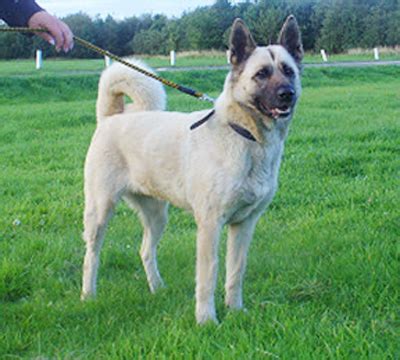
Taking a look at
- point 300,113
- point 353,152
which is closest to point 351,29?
point 300,113

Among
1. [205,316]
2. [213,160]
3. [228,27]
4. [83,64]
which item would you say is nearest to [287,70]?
[213,160]

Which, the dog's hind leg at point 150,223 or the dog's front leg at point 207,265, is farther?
the dog's hind leg at point 150,223

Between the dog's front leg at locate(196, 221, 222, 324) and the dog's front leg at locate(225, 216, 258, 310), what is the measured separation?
10.3 inches

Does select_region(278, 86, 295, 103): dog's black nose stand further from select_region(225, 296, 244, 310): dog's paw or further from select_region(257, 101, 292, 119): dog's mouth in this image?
select_region(225, 296, 244, 310): dog's paw

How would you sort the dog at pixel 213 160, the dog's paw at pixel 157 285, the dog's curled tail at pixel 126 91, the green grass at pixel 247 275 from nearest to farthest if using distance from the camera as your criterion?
the green grass at pixel 247 275
the dog at pixel 213 160
the dog's paw at pixel 157 285
the dog's curled tail at pixel 126 91

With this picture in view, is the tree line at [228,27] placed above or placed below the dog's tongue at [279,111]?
above

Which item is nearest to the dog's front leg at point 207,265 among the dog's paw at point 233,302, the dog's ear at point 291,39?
the dog's paw at point 233,302

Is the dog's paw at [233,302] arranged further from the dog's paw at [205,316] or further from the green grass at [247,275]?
the dog's paw at [205,316]

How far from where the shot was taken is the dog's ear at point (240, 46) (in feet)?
12.7

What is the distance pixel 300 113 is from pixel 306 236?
27.6ft

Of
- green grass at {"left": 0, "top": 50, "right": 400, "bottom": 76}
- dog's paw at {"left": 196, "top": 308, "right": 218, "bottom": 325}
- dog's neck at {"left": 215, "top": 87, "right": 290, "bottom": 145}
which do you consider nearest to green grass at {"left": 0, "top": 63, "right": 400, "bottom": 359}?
dog's paw at {"left": 196, "top": 308, "right": 218, "bottom": 325}

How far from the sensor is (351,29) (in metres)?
50.6

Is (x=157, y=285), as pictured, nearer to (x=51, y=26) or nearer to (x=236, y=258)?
(x=236, y=258)

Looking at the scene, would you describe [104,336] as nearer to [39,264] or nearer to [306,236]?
[39,264]
